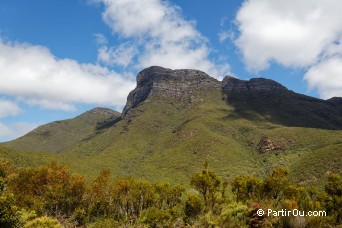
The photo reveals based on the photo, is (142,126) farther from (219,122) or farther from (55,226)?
(55,226)

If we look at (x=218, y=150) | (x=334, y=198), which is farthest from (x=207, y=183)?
(x=218, y=150)

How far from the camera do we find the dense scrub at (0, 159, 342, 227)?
46.8 meters

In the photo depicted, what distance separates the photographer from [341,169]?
298ft

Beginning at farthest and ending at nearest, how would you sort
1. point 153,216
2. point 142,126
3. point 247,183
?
1. point 142,126
2. point 247,183
3. point 153,216

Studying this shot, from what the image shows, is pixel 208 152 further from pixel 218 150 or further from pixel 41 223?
pixel 41 223

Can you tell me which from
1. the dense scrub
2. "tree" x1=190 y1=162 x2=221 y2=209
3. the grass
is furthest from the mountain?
"tree" x1=190 y1=162 x2=221 y2=209

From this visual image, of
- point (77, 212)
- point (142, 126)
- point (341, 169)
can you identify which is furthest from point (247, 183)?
point (142, 126)

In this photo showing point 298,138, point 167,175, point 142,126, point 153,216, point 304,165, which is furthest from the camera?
point 142,126

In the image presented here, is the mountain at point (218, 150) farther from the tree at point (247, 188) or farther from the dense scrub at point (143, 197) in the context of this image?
the tree at point (247, 188)

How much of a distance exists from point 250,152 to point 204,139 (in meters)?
20.9

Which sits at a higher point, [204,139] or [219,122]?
[219,122]
